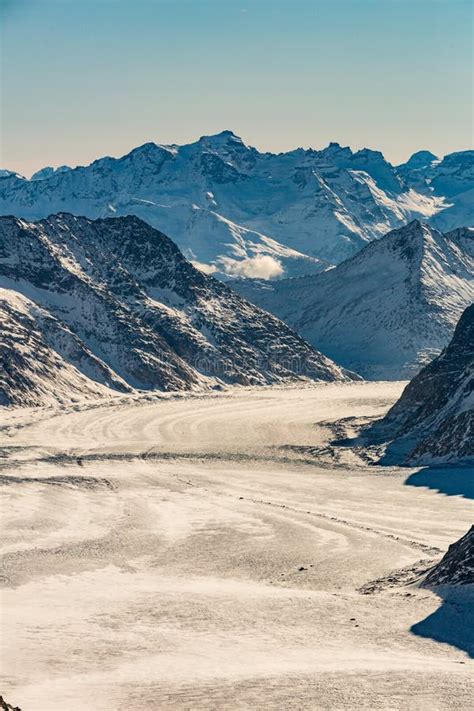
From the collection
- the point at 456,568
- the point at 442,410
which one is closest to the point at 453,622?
the point at 456,568

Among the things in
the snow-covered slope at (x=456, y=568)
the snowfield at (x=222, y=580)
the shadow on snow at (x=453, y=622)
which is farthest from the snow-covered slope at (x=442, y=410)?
the shadow on snow at (x=453, y=622)

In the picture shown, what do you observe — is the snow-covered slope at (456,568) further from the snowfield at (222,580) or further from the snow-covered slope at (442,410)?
the snow-covered slope at (442,410)

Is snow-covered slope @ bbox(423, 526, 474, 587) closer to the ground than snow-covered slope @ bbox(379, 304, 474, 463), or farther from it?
closer to the ground

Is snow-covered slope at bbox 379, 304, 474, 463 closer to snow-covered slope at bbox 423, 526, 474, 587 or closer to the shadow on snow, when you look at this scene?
snow-covered slope at bbox 423, 526, 474, 587

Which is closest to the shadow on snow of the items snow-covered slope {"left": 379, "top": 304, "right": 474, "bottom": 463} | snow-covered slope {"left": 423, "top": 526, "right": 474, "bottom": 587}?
snow-covered slope {"left": 423, "top": 526, "right": 474, "bottom": 587}

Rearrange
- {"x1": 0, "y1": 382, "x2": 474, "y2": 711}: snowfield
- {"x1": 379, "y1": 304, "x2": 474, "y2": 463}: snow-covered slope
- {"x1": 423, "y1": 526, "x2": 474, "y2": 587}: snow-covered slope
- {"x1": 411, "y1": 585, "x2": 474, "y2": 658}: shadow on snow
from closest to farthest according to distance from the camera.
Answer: {"x1": 0, "y1": 382, "x2": 474, "y2": 711}: snowfield, {"x1": 411, "y1": 585, "x2": 474, "y2": 658}: shadow on snow, {"x1": 423, "y1": 526, "x2": 474, "y2": 587}: snow-covered slope, {"x1": 379, "y1": 304, "x2": 474, "y2": 463}: snow-covered slope

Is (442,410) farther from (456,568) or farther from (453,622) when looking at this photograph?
(453,622)

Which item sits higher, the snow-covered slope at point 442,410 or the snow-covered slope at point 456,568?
the snow-covered slope at point 442,410
